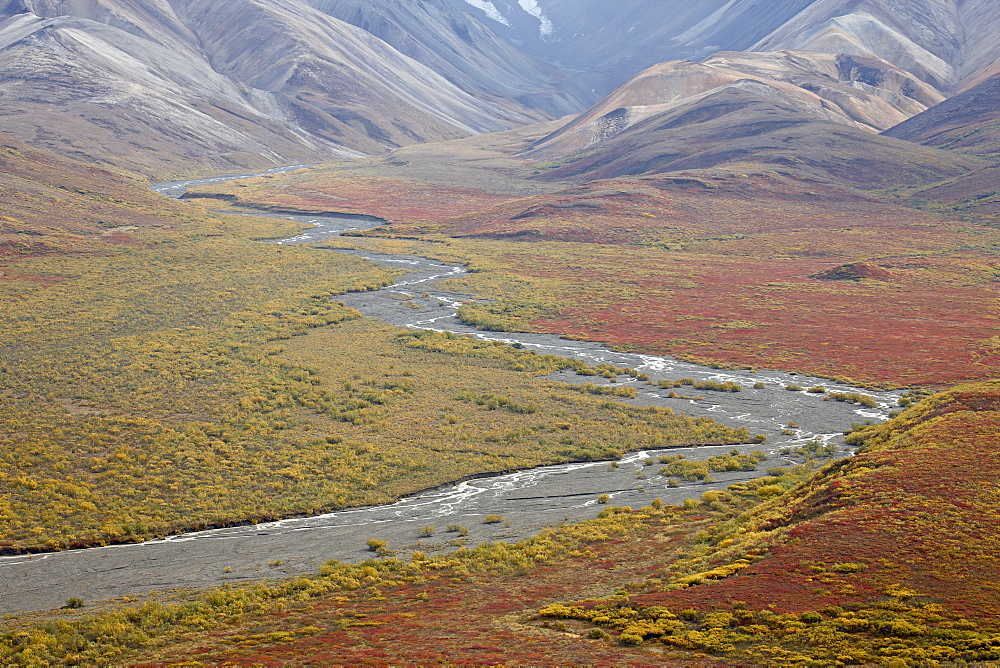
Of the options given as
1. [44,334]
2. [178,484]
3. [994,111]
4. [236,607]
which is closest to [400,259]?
[44,334]

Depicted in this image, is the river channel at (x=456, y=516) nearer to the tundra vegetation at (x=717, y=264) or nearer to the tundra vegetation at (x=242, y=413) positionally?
the tundra vegetation at (x=242, y=413)

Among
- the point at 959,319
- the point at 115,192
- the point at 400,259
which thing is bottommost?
the point at 115,192

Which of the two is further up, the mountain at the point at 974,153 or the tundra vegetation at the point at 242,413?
the mountain at the point at 974,153

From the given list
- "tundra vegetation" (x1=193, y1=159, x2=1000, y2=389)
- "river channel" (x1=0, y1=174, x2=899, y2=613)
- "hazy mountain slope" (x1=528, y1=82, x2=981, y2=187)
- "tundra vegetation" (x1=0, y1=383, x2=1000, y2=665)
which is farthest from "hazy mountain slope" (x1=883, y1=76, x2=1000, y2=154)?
"tundra vegetation" (x1=0, y1=383, x2=1000, y2=665)

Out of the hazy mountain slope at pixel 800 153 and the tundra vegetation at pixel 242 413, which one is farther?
the hazy mountain slope at pixel 800 153

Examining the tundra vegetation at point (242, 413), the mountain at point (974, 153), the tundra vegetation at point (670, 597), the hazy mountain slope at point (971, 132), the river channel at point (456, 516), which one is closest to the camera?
the tundra vegetation at point (670, 597)

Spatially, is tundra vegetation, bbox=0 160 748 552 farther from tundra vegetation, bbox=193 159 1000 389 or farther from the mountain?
the mountain

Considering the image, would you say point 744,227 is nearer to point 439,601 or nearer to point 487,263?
point 487,263

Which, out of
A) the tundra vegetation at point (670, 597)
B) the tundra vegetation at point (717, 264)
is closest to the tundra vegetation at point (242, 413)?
the tundra vegetation at point (670, 597)
